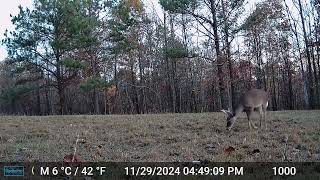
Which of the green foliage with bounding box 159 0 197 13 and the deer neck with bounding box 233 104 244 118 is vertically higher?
the green foliage with bounding box 159 0 197 13

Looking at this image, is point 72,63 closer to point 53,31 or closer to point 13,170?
point 53,31

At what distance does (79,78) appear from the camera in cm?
4619

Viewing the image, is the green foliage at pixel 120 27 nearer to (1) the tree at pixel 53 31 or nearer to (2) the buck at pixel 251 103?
(1) the tree at pixel 53 31

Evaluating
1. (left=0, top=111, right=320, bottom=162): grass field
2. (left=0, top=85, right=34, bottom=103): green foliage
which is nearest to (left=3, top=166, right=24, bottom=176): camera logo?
(left=0, top=111, right=320, bottom=162): grass field

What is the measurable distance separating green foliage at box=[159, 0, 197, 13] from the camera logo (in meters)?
26.2

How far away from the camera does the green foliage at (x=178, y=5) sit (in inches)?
1257

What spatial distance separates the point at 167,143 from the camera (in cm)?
1031

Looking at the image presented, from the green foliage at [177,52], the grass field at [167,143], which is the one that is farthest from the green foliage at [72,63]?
the grass field at [167,143]

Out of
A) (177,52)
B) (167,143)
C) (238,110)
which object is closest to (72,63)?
(177,52)

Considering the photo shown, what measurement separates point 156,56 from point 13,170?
51597mm

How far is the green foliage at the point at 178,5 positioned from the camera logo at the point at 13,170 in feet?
86.0

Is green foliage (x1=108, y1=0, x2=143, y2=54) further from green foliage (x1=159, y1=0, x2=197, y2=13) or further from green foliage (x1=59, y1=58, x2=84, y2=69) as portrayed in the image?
green foliage (x1=159, y1=0, x2=197, y2=13)

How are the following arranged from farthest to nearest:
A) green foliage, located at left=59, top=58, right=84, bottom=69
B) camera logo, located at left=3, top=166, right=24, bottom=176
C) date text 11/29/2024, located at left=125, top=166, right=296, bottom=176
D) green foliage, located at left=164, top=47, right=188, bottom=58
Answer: green foliage, located at left=59, top=58, right=84, bottom=69
green foliage, located at left=164, top=47, right=188, bottom=58
camera logo, located at left=3, top=166, right=24, bottom=176
date text 11/29/2024, located at left=125, top=166, right=296, bottom=176

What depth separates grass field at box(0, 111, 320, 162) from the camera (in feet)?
26.6
